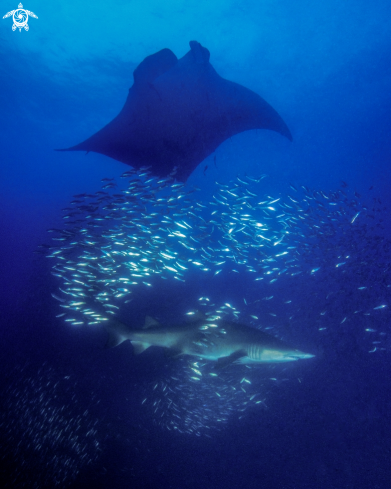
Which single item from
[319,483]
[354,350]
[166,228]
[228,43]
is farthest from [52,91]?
[319,483]

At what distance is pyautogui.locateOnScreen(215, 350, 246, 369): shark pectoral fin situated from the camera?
5.19 m

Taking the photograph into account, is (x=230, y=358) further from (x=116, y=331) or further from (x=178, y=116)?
(x=178, y=116)

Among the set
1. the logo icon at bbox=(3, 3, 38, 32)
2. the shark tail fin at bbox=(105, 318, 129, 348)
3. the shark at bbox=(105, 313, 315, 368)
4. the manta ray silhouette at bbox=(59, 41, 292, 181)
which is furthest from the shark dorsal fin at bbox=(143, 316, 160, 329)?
the logo icon at bbox=(3, 3, 38, 32)

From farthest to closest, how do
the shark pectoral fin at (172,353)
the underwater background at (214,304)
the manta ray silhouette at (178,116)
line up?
the underwater background at (214,304) → the manta ray silhouette at (178,116) → the shark pectoral fin at (172,353)

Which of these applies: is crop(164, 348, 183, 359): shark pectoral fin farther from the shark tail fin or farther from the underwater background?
the underwater background

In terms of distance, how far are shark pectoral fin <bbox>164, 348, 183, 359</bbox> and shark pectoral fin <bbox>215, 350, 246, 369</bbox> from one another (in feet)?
2.82

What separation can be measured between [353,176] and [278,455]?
17738 mm

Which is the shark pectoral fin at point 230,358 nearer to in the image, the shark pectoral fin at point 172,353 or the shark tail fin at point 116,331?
the shark pectoral fin at point 172,353

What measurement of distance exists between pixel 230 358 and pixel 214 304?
230cm

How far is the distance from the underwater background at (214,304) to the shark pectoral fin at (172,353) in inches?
77.7

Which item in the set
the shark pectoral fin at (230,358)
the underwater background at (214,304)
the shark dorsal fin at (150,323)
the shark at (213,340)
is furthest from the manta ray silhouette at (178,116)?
the shark pectoral fin at (230,358)

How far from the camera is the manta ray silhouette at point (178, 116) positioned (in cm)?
616

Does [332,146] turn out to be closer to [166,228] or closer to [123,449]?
[166,228]

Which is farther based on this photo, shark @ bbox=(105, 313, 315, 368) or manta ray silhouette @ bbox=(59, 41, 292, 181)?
manta ray silhouette @ bbox=(59, 41, 292, 181)
